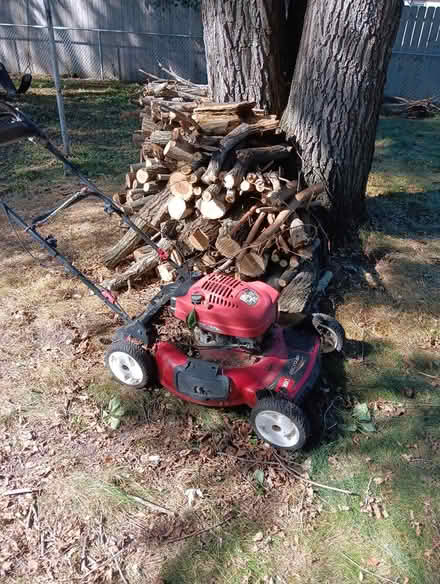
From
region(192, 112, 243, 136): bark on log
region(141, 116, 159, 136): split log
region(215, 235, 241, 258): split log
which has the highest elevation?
region(192, 112, 243, 136): bark on log

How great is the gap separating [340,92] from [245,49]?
0.94 metres

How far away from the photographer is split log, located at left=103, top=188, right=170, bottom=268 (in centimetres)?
444

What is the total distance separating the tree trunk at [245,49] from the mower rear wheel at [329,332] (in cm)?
235

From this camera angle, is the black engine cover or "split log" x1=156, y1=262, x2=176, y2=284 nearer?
the black engine cover

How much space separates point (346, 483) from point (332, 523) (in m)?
0.26

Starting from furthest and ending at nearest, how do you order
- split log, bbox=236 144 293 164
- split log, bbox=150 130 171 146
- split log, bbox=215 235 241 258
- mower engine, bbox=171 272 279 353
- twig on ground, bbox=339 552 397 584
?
1. split log, bbox=150 130 171 146
2. split log, bbox=236 144 293 164
3. split log, bbox=215 235 241 258
4. mower engine, bbox=171 272 279 353
5. twig on ground, bbox=339 552 397 584

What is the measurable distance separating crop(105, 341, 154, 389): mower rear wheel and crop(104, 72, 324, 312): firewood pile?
1058 millimetres

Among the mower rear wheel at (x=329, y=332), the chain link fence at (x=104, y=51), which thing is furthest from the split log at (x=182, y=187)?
the chain link fence at (x=104, y=51)

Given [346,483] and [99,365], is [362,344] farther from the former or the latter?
[99,365]

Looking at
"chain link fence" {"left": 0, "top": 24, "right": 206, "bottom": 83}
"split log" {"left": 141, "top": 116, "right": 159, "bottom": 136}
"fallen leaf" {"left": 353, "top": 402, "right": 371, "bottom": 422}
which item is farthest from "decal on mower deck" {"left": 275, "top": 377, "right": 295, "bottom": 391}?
"chain link fence" {"left": 0, "top": 24, "right": 206, "bottom": 83}

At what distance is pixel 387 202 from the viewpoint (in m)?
5.73

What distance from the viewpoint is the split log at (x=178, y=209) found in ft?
13.3

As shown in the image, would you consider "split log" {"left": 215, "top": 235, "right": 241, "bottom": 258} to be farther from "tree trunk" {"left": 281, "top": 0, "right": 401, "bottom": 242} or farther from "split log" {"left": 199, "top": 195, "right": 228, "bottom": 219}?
"tree trunk" {"left": 281, "top": 0, "right": 401, "bottom": 242}

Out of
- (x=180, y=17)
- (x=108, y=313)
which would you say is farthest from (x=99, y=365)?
(x=180, y=17)
